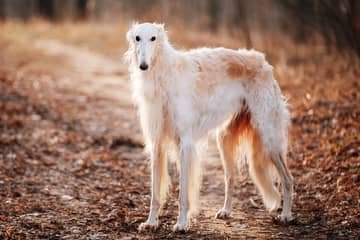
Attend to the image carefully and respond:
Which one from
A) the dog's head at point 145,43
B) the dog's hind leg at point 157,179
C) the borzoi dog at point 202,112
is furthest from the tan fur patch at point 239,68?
the dog's hind leg at point 157,179

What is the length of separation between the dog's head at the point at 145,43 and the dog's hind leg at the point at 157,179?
2.68 ft

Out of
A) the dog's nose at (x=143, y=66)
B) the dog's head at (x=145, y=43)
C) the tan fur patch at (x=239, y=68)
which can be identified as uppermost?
the dog's head at (x=145, y=43)

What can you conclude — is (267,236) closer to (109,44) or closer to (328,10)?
(328,10)

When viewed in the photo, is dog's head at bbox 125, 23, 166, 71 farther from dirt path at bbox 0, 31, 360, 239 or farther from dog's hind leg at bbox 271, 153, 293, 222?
dog's hind leg at bbox 271, 153, 293, 222

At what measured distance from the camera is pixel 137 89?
513 cm

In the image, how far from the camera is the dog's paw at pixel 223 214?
5.41m

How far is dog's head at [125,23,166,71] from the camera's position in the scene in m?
4.73

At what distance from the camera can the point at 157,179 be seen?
203 inches

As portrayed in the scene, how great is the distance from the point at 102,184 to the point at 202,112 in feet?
5.98

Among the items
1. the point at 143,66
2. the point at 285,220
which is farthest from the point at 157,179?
the point at 285,220

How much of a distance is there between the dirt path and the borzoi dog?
11.4 inches

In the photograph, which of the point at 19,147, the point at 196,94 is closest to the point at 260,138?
the point at 196,94

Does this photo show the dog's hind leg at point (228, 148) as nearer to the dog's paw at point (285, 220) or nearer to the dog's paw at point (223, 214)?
the dog's paw at point (223, 214)

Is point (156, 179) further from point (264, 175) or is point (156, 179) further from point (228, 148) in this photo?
point (264, 175)
